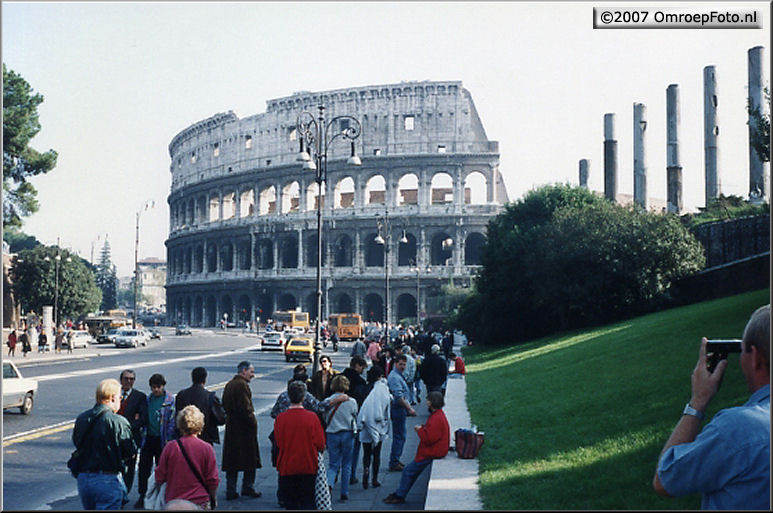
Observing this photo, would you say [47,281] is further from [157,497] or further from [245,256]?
[157,497]

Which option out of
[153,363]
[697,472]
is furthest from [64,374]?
[697,472]

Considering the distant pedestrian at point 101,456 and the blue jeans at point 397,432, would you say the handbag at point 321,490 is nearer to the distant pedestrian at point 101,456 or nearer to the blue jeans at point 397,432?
the distant pedestrian at point 101,456

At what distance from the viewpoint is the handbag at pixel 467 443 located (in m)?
10.4

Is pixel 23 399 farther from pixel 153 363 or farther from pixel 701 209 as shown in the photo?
pixel 701 209

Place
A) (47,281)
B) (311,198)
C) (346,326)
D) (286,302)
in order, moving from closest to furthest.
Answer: (47,281)
(346,326)
(311,198)
(286,302)

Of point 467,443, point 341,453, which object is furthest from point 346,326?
point 341,453

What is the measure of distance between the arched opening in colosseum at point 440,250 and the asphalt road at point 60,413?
35.8 metres

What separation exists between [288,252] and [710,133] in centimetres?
4360

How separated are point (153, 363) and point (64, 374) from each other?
19.6 feet

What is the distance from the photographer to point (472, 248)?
70938mm

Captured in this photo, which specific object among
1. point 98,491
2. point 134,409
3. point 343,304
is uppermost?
point 134,409

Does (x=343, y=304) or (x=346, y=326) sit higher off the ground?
(x=343, y=304)

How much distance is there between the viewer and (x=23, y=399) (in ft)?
50.3

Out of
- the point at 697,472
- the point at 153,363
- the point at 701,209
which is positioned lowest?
the point at 153,363
